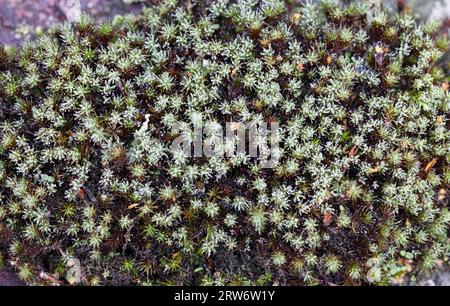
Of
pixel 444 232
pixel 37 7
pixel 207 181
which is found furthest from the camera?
pixel 37 7

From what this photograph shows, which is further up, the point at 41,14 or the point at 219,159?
the point at 41,14

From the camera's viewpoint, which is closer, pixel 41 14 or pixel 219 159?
pixel 219 159

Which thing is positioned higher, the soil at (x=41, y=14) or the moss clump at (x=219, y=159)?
the soil at (x=41, y=14)

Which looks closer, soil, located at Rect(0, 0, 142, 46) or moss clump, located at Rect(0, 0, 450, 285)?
moss clump, located at Rect(0, 0, 450, 285)

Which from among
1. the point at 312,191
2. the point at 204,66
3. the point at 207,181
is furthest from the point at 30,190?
the point at 312,191

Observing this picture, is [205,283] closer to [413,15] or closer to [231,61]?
[231,61]

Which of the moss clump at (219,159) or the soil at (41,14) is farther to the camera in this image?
the soil at (41,14)

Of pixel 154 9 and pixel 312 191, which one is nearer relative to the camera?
pixel 312 191

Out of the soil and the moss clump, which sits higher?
the soil
